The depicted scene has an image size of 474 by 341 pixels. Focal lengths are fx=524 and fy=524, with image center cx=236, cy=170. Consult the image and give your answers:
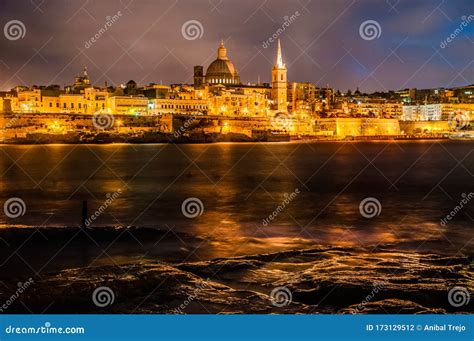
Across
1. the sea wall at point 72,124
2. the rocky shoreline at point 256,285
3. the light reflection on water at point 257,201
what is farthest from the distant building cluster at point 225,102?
the rocky shoreline at point 256,285

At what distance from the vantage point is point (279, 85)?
79500mm

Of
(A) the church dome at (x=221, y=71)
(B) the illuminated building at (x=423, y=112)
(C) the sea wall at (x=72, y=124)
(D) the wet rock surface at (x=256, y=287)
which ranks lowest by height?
(D) the wet rock surface at (x=256, y=287)

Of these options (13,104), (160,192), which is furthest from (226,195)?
(13,104)

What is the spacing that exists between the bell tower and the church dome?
269 inches

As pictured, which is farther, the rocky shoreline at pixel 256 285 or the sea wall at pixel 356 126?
the sea wall at pixel 356 126

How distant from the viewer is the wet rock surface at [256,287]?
498 centimetres

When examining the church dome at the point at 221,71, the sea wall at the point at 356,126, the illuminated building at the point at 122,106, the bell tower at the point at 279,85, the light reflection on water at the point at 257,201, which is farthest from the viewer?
the church dome at the point at 221,71

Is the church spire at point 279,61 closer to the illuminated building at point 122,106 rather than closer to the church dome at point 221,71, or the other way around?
the church dome at point 221,71

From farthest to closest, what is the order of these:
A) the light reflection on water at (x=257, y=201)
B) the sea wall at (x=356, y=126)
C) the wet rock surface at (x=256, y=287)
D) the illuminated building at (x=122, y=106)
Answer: the sea wall at (x=356, y=126)
the illuminated building at (x=122, y=106)
the light reflection on water at (x=257, y=201)
the wet rock surface at (x=256, y=287)

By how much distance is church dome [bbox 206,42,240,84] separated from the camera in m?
82.0

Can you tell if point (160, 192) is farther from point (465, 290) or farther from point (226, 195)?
point (465, 290)

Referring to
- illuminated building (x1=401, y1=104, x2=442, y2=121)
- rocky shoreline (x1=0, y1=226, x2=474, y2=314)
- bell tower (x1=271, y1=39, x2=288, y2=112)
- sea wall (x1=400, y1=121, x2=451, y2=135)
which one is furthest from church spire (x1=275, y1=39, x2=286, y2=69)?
rocky shoreline (x1=0, y1=226, x2=474, y2=314)

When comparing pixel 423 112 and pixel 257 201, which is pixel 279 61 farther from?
pixel 257 201

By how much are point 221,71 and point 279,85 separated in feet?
31.8
